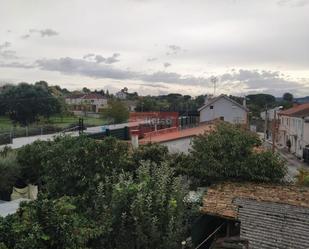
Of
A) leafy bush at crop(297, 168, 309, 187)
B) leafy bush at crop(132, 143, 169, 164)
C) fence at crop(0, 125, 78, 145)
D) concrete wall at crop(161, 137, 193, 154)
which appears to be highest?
leafy bush at crop(132, 143, 169, 164)

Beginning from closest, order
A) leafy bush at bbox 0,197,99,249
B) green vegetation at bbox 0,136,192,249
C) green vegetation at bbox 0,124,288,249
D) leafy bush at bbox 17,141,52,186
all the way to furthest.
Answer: leafy bush at bbox 0,197,99,249 < green vegetation at bbox 0,136,192,249 < green vegetation at bbox 0,124,288,249 < leafy bush at bbox 17,141,52,186

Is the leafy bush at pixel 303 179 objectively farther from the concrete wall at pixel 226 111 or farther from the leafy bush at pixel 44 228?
the concrete wall at pixel 226 111

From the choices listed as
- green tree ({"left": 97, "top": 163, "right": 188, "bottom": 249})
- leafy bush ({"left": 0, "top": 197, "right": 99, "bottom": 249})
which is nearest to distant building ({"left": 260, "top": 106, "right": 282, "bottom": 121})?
green tree ({"left": 97, "top": 163, "right": 188, "bottom": 249})

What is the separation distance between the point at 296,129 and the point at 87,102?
6517cm

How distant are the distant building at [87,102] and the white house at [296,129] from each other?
53944 mm

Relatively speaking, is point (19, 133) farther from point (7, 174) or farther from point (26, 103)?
point (26, 103)

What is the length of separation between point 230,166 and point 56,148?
259 inches

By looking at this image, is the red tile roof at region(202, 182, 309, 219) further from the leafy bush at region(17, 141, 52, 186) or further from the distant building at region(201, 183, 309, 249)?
the leafy bush at region(17, 141, 52, 186)

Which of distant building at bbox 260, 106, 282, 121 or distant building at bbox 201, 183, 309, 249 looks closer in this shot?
distant building at bbox 201, 183, 309, 249

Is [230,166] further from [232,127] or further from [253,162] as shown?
[232,127]

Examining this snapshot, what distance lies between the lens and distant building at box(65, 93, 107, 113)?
9506cm

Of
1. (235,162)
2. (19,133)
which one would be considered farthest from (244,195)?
(19,133)

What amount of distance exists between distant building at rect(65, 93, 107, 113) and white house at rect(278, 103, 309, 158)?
5394cm

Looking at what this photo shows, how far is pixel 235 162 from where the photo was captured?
Answer: 15.1 metres
